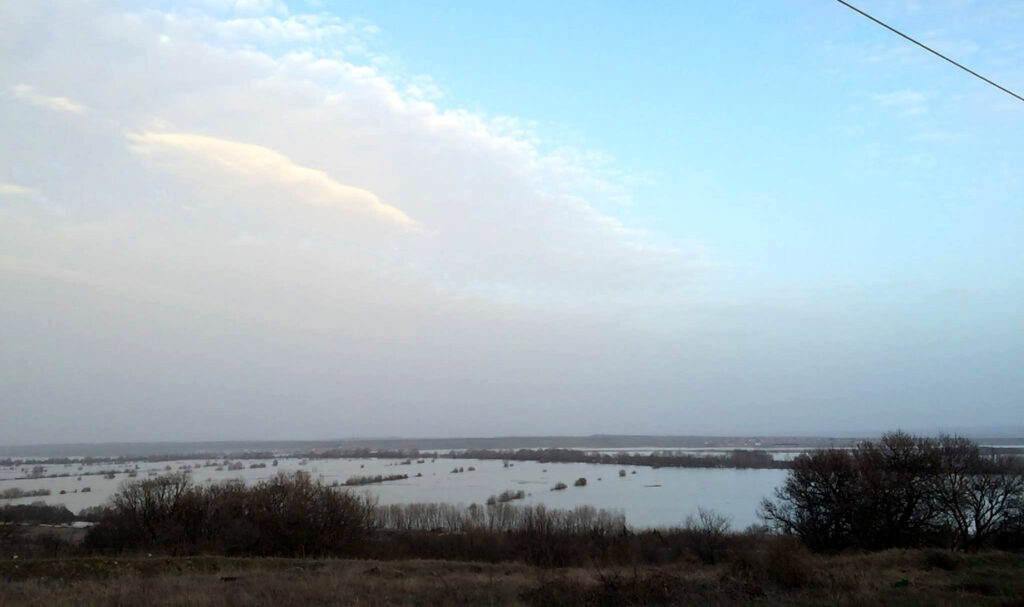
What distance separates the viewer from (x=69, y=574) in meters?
18.6

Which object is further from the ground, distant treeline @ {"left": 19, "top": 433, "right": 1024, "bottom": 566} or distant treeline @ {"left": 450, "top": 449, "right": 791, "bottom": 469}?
distant treeline @ {"left": 19, "top": 433, "right": 1024, "bottom": 566}

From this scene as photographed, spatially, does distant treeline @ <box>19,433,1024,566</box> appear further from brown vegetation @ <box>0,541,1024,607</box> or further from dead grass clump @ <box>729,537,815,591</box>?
dead grass clump @ <box>729,537,815,591</box>

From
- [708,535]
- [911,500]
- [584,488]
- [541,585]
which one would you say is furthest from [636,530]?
[541,585]

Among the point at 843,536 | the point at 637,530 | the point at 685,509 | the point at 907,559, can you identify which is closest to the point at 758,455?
the point at 685,509

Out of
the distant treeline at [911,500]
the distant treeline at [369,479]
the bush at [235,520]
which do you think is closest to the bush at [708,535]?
the distant treeline at [911,500]

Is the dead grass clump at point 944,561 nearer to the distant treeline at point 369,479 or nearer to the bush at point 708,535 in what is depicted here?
the bush at point 708,535

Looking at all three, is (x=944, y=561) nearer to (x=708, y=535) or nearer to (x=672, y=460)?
(x=708, y=535)

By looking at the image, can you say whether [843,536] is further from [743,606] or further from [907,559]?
[743,606]

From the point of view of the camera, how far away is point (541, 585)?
15102mm

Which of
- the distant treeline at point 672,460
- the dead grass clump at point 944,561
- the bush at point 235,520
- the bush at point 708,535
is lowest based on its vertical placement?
the distant treeline at point 672,460

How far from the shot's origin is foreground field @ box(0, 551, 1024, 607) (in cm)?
1251

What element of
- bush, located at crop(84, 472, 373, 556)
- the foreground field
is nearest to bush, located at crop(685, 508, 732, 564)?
the foreground field

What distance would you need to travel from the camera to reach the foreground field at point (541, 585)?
12.5 m

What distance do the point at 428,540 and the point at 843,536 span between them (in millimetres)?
22359
